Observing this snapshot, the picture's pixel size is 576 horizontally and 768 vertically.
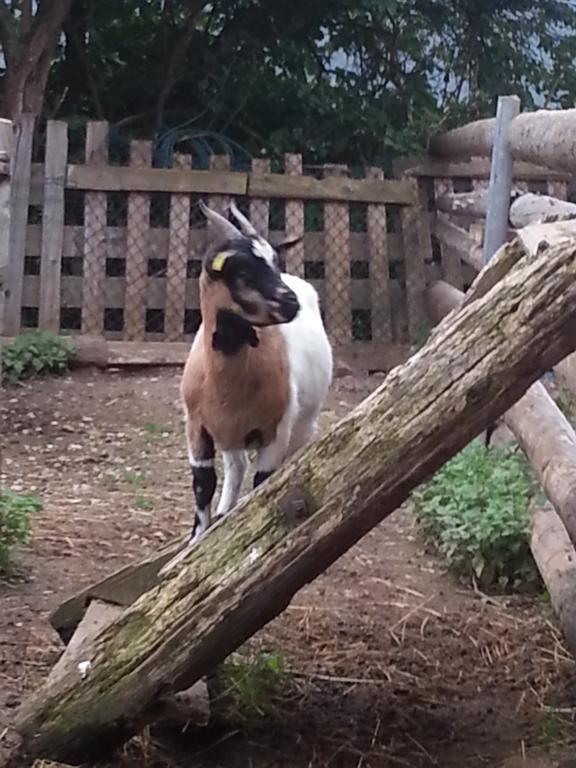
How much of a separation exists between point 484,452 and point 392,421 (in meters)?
2.92

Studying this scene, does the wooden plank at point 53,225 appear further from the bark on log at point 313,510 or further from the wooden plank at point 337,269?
the bark on log at point 313,510

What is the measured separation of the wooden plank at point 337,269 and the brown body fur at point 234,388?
16.9 feet

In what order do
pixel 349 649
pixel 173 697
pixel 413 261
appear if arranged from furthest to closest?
1. pixel 413 261
2. pixel 349 649
3. pixel 173 697

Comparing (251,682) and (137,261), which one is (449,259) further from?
(251,682)

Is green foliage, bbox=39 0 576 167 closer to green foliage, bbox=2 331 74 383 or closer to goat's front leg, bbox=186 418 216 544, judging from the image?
green foliage, bbox=2 331 74 383

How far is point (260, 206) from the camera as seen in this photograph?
30.7ft

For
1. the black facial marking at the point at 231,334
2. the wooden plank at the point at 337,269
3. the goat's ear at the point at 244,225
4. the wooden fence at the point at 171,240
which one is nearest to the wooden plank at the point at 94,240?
the wooden fence at the point at 171,240

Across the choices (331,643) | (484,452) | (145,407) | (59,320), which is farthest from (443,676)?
(59,320)

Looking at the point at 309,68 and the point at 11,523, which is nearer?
the point at 11,523

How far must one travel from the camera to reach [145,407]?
26.0 ft

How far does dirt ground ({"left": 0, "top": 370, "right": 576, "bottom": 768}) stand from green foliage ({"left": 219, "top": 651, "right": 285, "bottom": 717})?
33 millimetres

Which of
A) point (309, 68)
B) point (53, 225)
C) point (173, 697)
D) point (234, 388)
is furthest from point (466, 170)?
point (173, 697)

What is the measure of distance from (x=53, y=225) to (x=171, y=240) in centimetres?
84

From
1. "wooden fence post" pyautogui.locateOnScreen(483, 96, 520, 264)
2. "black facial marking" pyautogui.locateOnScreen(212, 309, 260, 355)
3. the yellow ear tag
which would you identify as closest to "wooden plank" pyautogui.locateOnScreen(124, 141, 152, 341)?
"wooden fence post" pyautogui.locateOnScreen(483, 96, 520, 264)
